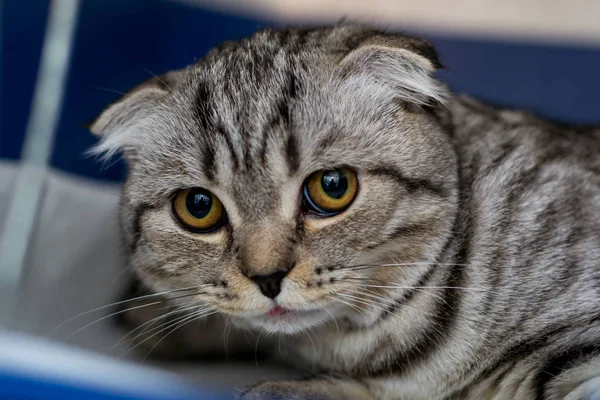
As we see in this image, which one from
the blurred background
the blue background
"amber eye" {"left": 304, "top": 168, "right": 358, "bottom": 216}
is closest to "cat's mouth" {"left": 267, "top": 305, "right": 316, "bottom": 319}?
"amber eye" {"left": 304, "top": 168, "right": 358, "bottom": 216}

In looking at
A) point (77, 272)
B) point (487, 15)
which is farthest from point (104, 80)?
point (487, 15)

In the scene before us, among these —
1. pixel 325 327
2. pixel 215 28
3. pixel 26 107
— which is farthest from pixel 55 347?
pixel 215 28

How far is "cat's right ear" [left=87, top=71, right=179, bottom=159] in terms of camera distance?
125 centimetres

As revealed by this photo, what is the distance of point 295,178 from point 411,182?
0.20 meters

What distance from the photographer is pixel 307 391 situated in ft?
4.00

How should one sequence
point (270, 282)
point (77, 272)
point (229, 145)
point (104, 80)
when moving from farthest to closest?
point (104, 80), point (77, 272), point (229, 145), point (270, 282)

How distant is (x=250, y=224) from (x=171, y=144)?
0.81 ft

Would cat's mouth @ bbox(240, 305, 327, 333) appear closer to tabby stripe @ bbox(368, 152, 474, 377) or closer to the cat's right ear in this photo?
tabby stripe @ bbox(368, 152, 474, 377)

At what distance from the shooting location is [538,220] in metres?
1.20

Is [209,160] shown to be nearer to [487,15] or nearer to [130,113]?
[130,113]

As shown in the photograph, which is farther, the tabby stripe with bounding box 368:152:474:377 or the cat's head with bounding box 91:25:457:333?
the tabby stripe with bounding box 368:152:474:377

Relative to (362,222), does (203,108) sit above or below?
above

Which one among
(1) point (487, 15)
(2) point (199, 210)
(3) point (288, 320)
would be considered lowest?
(3) point (288, 320)

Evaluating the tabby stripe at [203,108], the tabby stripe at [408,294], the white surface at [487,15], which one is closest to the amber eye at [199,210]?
the tabby stripe at [203,108]
